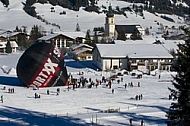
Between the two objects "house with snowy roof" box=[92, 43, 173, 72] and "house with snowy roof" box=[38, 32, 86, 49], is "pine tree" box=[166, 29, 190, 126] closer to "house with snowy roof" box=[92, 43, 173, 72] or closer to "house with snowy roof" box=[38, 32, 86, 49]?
"house with snowy roof" box=[92, 43, 173, 72]

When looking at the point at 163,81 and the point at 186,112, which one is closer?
the point at 186,112

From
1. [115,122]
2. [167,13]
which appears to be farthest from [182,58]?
[167,13]

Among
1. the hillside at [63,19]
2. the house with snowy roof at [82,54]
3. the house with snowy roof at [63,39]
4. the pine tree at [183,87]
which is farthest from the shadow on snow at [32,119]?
the hillside at [63,19]

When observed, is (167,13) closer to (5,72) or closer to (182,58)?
(5,72)

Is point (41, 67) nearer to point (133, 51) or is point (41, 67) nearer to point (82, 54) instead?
point (133, 51)

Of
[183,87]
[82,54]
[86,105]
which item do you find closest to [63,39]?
[82,54]

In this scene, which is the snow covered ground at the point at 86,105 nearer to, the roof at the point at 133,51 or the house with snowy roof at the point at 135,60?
the house with snowy roof at the point at 135,60
